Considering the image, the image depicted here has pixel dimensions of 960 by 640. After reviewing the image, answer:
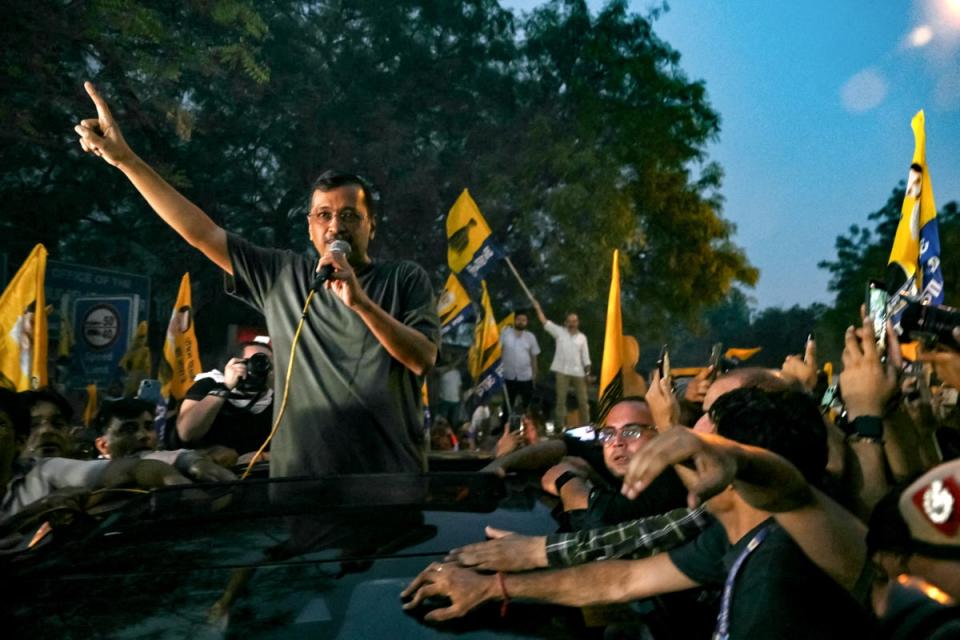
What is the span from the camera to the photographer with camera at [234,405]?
16.3 feet

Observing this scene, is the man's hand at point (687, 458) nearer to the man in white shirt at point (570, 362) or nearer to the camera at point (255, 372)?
the camera at point (255, 372)

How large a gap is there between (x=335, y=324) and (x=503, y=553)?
121 centimetres

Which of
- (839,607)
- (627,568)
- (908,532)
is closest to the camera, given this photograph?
(908,532)

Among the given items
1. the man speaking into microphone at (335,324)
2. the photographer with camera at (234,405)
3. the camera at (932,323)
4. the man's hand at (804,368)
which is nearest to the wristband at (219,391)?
the photographer with camera at (234,405)

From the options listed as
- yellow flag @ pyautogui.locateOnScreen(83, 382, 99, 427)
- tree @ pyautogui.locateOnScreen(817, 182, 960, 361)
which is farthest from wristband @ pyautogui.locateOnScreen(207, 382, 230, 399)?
tree @ pyautogui.locateOnScreen(817, 182, 960, 361)

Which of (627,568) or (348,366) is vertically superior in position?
(348,366)

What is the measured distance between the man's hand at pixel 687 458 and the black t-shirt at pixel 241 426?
3608 mm

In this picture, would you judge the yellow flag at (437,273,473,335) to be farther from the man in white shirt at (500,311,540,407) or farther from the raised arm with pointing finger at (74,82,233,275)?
the raised arm with pointing finger at (74,82,233,275)

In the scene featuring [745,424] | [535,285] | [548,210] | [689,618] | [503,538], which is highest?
[548,210]

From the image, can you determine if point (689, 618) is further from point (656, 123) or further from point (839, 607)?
point (656, 123)

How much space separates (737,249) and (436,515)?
30515mm

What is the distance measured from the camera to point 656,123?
3059cm

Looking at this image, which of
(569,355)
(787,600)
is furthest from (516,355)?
(787,600)

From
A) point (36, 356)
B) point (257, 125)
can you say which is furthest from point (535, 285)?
point (36, 356)
